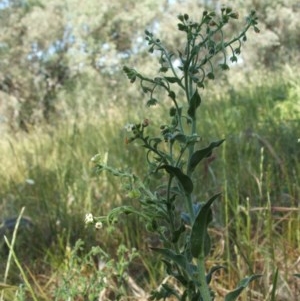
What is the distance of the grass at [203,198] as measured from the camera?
4.67 ft

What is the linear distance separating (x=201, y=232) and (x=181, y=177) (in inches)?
3.4

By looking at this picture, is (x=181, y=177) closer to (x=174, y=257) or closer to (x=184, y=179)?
(x=184, y=179)

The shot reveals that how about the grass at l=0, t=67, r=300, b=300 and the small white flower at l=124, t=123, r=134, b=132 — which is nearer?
the small white flower at l=124, t=123, r=134, b=132

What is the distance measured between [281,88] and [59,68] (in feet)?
54.4

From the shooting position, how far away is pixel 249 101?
14.5ft

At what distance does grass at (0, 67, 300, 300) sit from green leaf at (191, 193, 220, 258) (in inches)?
6.2

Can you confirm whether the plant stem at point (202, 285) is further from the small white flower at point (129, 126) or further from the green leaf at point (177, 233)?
the small white flower at point (129, 126)

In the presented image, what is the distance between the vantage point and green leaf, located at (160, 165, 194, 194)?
700mm

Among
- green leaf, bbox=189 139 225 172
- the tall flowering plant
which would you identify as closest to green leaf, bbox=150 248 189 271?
the tall flowering plant

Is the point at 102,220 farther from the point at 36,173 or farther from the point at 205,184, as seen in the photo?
the point at 36,173

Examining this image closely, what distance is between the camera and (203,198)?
210 cm

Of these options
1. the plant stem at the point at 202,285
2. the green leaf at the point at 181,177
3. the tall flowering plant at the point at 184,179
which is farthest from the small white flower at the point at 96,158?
the plant stem at the point at 202,285

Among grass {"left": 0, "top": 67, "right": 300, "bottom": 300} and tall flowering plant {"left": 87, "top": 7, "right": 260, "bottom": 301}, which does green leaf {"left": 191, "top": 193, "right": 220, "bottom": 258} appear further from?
grass {"left": 0, "top": 67, "right": 300, "bottom": 300}

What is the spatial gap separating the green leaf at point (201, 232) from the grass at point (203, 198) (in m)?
0.16
